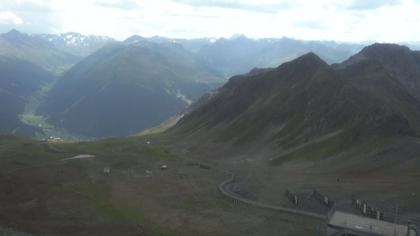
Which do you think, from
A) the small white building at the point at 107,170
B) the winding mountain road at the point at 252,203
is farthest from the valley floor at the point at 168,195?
the winding mountain road at the point at 252,203

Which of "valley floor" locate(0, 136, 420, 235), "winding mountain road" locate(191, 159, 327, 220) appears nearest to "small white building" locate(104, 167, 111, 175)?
Answer: "valley floor" locate(0, 136, 420, 235)

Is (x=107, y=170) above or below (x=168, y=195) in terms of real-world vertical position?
above

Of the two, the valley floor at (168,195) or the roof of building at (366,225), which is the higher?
the roof of building at (366,225)

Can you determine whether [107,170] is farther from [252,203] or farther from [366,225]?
[366,225]

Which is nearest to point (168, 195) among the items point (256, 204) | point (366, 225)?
point (256, 204)

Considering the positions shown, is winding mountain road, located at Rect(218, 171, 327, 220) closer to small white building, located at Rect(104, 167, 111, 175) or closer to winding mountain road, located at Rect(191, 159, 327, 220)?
winding mountain road, located at Rect(191, 159, 327, 220)

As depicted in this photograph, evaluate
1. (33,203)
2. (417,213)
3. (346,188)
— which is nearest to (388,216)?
(417,213)

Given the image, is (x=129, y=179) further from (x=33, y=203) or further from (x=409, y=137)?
(x=409, y=137)

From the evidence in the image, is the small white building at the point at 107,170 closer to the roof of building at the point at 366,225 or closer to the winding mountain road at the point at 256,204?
the winding mountain road at the point at 256,204

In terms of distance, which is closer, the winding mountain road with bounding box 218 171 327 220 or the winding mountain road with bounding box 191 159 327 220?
the winding mountain road with bounding box 218 171 327 220

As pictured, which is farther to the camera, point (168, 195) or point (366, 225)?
point (168, 195)

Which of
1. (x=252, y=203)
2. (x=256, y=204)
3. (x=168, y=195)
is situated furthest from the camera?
(x=168, y=195)
